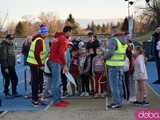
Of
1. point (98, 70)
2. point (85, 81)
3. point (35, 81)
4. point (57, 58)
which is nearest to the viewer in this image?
point (35, 81)

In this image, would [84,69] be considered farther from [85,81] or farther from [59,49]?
[59,49]

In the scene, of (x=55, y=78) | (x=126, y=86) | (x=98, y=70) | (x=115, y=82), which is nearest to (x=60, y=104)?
(x=55, y=78)

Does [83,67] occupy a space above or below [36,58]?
below

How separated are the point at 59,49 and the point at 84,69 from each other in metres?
2.00

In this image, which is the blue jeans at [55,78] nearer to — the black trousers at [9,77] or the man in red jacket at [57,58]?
the man in red jacket at [57,58]

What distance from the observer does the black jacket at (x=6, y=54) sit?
15.5 metres

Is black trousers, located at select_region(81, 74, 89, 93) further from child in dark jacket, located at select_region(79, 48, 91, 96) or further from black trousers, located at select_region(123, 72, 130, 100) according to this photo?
black trousers, located at select_region(123, 72, 130, 100)

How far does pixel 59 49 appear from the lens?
1386 cm

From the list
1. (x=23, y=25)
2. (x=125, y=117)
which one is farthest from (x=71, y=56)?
(x=23, y=25)

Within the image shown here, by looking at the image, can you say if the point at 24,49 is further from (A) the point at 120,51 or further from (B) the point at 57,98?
(A) the point at 120,51

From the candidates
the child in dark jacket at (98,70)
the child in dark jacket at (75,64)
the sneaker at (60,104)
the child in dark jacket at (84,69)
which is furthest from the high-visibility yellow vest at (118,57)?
the child in dark jacket at (75,64)

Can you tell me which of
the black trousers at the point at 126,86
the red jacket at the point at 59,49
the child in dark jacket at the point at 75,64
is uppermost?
the red jacket at the point at 59,49

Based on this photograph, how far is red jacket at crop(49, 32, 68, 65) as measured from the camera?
1384cm

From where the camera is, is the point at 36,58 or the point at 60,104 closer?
the point at 36,58
